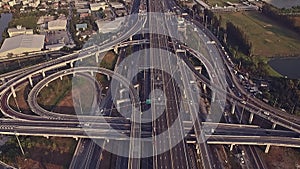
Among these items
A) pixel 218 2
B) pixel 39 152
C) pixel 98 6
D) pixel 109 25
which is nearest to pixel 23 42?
pixel 109 25

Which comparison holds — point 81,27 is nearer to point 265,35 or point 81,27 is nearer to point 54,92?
point 54,92

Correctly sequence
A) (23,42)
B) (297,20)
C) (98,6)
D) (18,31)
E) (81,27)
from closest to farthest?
(23,42) → (18,31) → (297,20) → (81,27) → (98,6)

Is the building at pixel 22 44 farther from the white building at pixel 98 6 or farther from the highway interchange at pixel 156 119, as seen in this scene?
the white building at pixel 98 6

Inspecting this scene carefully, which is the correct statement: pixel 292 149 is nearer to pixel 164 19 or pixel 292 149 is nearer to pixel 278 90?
pixel 278 90

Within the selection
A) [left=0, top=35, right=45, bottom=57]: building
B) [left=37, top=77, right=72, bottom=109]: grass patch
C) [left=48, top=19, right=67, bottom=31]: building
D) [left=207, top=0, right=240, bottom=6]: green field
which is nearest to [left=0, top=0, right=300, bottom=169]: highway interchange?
[left=37, top=77, right=72, bottom=109]: grass patch

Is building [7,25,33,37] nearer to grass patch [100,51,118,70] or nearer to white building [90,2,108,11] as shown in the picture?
grass patch [100,51,118,70]

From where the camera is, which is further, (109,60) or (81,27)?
(81,27)

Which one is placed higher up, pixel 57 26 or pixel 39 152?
pixel 57 26
